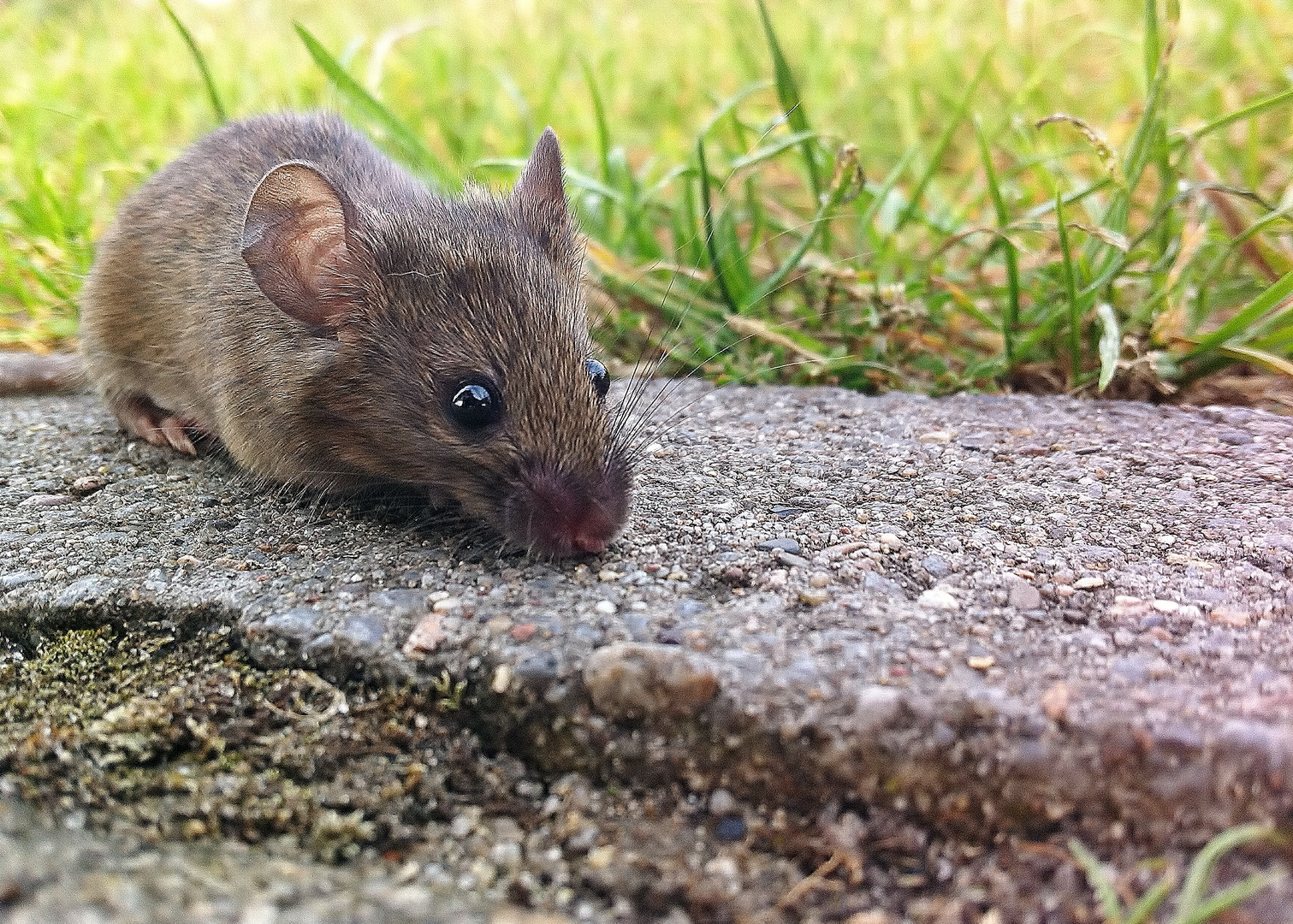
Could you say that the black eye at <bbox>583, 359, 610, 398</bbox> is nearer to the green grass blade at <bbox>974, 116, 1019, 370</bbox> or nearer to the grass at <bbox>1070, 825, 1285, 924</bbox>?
the green grass blade at <bbox>974, 116, 1019, 370</bbox>

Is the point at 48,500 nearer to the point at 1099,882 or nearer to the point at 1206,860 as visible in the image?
the point at 1099,882

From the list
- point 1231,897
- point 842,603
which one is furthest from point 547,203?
point 1231,897

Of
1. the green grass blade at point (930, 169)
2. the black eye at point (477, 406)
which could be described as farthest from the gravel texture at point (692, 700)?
the green grass blade at point (930, 169)

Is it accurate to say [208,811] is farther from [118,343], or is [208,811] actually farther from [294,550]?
[118,343]

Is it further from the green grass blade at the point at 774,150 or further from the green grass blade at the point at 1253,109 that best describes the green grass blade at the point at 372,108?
the green grass blade at the point at 1253,109

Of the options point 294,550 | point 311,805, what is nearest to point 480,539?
point 294,550

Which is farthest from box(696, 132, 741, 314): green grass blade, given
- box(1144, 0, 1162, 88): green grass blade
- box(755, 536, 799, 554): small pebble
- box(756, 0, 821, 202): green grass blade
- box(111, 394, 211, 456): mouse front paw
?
box(111, 394, 211, 456): mouse front paw
